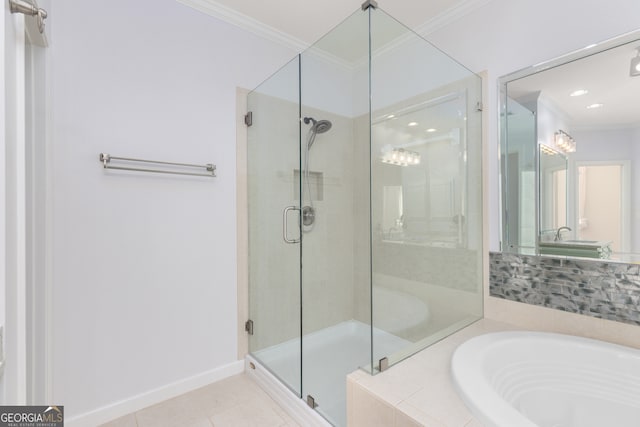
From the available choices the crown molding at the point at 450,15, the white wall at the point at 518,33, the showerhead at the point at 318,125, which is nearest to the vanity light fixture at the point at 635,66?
the white wall at the point at 518,33

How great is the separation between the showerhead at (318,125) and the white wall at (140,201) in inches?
24.5

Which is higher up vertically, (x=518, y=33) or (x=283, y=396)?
(x=518, y=33)

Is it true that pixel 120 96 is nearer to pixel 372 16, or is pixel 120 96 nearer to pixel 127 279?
pixel 127 279

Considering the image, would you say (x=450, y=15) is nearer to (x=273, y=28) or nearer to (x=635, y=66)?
(x=635, y=66)

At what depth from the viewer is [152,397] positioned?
1.84 meters

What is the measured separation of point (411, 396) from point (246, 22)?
2.56 metres

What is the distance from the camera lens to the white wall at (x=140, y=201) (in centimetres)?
160

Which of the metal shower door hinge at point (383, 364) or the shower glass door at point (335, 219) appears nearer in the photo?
the metal shower door hinge at point (383, 364)

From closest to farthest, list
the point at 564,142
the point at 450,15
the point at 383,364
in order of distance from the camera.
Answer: the point at 383,364 → the point at 564,142 → the point at 450,15

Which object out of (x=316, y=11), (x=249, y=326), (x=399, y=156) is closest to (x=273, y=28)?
(x=316, y=11)

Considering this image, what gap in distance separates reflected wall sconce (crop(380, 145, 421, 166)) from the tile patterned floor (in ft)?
5.24

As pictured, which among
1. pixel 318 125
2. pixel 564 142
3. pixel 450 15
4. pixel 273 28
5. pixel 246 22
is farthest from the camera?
pixel 273 28

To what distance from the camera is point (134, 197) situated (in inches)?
70.6

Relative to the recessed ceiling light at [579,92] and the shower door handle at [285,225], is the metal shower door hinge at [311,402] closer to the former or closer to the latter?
the shower door handle at [285,225]
